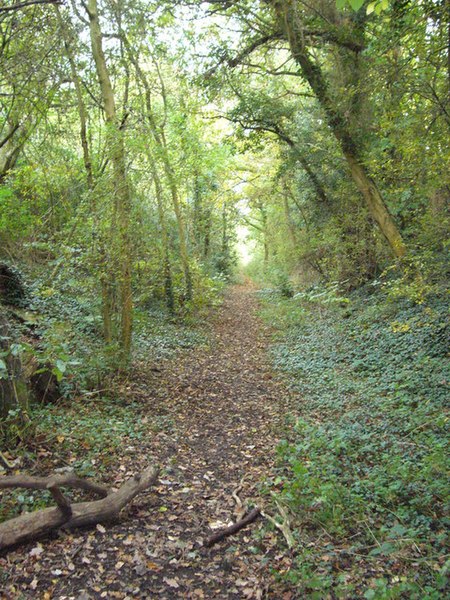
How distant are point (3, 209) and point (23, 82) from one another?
9.96 feet

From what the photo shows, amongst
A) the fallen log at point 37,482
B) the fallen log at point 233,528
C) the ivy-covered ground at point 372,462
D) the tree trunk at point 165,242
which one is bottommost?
the fallen log at point 233,528

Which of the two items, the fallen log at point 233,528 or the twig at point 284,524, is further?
the fallen log at point 233,528

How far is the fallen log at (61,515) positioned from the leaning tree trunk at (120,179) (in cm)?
391

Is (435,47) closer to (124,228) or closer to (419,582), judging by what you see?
(124,228)

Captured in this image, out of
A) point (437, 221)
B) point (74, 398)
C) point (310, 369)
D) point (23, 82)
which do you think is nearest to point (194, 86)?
point (23, 82)

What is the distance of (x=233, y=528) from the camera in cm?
424

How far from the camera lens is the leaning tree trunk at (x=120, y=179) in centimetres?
748

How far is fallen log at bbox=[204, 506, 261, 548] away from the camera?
13.4 feet

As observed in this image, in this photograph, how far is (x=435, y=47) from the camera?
5602mm

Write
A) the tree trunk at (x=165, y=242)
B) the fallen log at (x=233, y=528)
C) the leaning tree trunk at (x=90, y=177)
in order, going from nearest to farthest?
the fallen log at (x=233, y=528) → the leaning tree trunk at (x=90, y=177) → the tree trunk at (x=165, y=242)

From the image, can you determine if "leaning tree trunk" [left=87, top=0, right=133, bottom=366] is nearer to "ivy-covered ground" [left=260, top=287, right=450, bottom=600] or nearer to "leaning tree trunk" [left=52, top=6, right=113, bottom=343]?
"leaning tree trunk" [left=52, top=6, right=113, bottom=343]

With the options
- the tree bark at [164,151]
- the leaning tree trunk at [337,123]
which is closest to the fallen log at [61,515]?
the leaning tree trunk at [337,123]

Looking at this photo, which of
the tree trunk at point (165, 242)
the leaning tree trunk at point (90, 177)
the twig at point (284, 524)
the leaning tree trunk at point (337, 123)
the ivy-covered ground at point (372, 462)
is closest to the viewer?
the ivy-covered ground at point (372, 462)

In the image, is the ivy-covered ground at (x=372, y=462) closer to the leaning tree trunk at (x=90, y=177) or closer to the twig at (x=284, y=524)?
the twig at (x=284, y=524)
